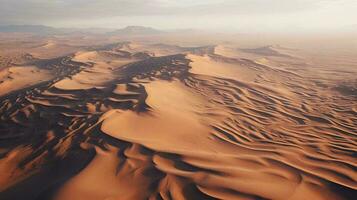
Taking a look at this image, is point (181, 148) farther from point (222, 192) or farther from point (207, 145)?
point (222, 192)

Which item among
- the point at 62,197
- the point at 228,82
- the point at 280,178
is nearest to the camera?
the point at 62,197

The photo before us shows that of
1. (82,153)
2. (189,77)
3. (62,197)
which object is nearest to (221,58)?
(189,77)

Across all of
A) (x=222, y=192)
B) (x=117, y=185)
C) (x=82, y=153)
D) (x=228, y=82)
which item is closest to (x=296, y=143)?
(x=222, y=192)

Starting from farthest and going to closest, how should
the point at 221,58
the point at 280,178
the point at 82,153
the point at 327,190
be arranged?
the point at 221,58 → the point at 82,153 → the point at 280,178 → the point at 327,190

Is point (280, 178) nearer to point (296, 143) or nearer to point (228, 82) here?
point (296, 143)

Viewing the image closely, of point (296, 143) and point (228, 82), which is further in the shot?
point (228, 82)

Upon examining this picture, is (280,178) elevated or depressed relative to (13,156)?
elevated
